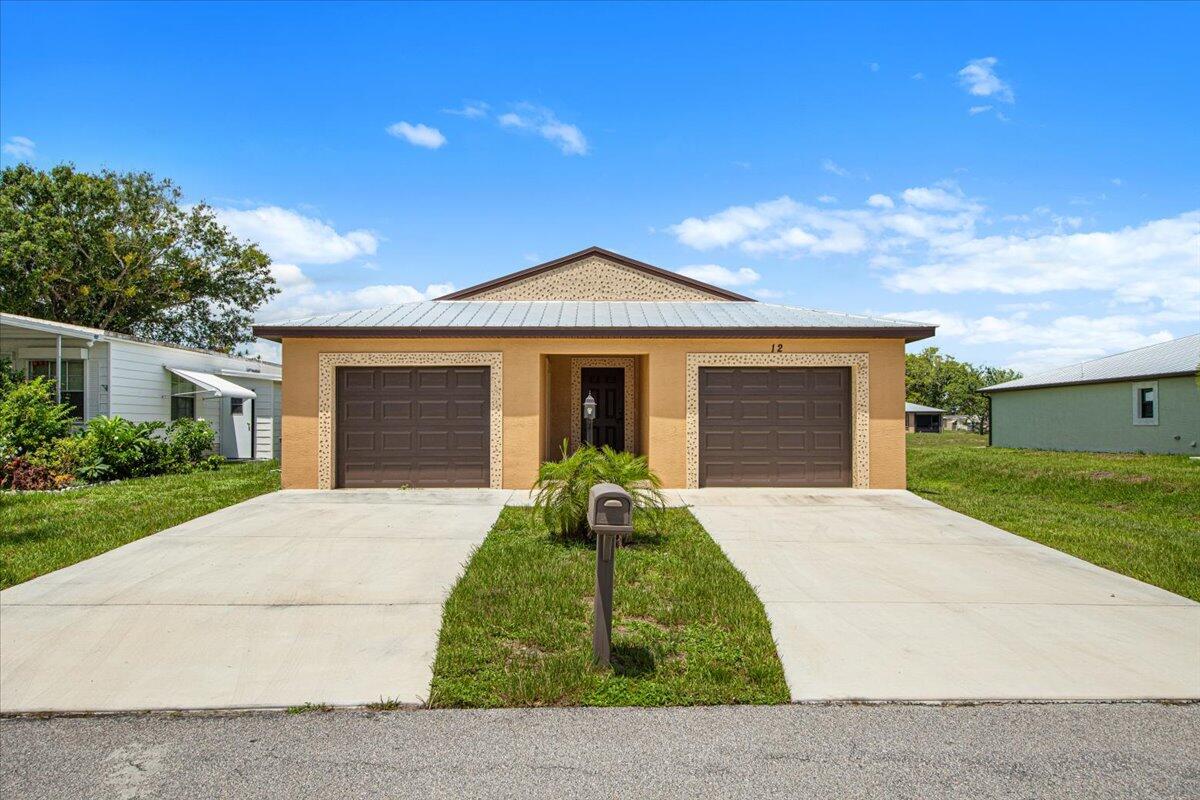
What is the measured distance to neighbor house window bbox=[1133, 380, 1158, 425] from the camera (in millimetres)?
22438

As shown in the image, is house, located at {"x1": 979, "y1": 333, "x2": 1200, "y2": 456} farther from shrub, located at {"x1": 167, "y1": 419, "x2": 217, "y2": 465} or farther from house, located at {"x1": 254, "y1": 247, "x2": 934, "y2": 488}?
shrub, located at {"x1": 167, "y1": 419, "x2": 217, "y2": 465}

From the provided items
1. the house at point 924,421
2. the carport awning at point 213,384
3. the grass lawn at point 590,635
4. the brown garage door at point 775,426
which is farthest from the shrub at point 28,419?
the house at point 924,421

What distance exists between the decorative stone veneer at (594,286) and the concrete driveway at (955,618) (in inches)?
344

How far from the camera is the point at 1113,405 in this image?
24.2m

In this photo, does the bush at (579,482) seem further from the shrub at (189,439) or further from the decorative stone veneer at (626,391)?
the shrub at (189,439)

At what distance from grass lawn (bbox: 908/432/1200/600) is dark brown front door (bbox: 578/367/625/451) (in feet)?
20.3

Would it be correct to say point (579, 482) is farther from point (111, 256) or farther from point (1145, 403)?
point (111, 256)

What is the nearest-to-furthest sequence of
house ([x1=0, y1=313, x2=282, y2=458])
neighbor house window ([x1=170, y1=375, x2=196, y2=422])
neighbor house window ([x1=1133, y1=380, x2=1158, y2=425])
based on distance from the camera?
house ([x1=0, y1=313, x2=282, y2=458])
neighbor house window ([x1=170, y1=375, x2=196, y2=422])
neighbor house window ([x1=1133, y1=380, x2=1158, y2=425])

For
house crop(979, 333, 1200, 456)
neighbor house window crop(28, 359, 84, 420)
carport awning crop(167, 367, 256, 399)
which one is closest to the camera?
neighbor house window crop(28, 359, 84, 420)

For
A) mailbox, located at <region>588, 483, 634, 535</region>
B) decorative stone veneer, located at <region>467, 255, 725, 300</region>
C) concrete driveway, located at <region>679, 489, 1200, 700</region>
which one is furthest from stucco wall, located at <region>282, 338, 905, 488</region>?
mailbox, located at <region>588, 483, 634, 535</region>

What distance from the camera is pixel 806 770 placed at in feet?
11.0

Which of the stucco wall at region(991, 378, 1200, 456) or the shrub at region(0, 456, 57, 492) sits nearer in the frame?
the shrub at region(0, 456, 57, 492)

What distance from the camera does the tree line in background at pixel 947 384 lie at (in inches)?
2250

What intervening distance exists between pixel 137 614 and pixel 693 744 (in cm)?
441
